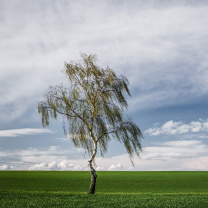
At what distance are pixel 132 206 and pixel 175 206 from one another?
250cm

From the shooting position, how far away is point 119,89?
78.4 feet

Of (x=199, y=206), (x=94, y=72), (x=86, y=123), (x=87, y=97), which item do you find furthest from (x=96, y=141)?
(x=199, y=206)

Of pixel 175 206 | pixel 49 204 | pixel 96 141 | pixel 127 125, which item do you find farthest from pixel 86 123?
pixel 175 206

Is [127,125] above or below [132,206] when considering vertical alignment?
above

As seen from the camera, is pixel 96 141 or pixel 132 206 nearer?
pixel 132 206

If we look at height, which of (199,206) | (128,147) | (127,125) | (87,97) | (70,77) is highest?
(70,77)

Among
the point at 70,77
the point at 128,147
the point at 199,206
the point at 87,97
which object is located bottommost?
the point at 199,206

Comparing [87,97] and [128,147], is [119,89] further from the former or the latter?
[128,147]

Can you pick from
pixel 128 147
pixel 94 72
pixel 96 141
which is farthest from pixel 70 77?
pixel 128 147

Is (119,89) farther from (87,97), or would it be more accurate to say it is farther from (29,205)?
Result: (29,205)

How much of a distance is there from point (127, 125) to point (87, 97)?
4.12 metres

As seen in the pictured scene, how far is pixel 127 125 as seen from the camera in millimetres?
23562

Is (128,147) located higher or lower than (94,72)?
lower

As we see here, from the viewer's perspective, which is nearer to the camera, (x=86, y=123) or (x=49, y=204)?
(x=49, y=204)
